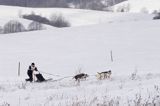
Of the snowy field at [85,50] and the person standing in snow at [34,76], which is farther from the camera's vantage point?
the snowy field at [85,50]

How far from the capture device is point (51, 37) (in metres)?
55.9

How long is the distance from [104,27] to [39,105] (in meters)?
51.3

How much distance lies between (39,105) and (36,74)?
416 inches

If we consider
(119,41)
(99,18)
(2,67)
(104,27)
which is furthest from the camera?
(99,18)

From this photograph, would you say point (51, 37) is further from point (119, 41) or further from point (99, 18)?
point (99, 18)

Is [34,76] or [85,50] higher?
[34,76]

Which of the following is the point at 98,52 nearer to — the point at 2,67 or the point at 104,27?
the point at 2,67

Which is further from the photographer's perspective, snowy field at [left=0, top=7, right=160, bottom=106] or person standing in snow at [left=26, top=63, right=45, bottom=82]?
snowy field at [left=0, top=7, right=160, bottom=106]

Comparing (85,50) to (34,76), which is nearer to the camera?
(34,76)

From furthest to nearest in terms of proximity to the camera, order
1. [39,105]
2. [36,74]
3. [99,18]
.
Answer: [99,18], [36,74], [39,105]

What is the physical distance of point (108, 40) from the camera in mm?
50750

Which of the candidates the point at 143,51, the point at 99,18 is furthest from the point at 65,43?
the point at 99,18

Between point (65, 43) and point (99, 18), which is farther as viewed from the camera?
point (99, 18)

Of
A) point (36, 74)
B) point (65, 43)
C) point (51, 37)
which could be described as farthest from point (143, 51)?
point (36, 74)
